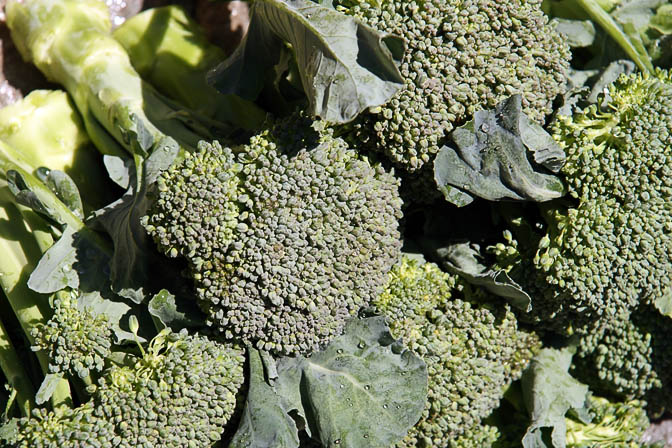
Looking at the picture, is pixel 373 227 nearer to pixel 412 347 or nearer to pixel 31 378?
pixel 412 347

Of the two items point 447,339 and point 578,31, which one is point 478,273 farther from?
point 578,31

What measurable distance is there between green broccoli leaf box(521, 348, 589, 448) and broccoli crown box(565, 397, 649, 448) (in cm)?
4

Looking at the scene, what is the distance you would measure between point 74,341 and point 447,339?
0.72 meters

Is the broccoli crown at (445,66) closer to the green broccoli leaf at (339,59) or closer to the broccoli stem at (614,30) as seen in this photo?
the green broccoli leaf at (339,59)

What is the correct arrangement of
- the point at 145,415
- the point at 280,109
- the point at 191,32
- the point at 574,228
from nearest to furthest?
the point at 145,415
the point at 574,228
the point at 280,109
the point at 191,32

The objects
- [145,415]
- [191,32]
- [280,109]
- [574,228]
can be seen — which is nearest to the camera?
[145,415]

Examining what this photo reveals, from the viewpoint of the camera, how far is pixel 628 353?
1.47m

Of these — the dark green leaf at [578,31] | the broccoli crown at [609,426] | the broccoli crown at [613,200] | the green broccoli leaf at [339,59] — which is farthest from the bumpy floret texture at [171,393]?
the dark green leaf at [578,31]

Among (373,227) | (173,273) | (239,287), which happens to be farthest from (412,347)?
(173,273)

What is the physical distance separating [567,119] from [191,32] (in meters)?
0.91

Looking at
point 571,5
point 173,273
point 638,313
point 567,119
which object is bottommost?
point 638,313

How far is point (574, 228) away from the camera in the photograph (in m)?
1.20

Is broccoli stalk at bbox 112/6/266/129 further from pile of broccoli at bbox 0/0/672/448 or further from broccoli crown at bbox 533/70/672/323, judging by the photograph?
broccoli crown at bbox 533/70/672/323

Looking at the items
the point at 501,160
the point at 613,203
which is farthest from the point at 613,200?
the point at 501,160
